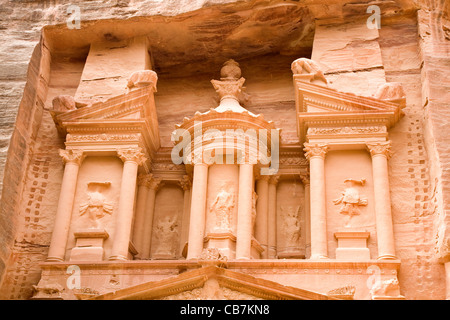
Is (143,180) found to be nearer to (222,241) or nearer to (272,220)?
(222,241)

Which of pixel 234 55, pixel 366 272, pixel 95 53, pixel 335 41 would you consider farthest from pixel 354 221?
pixel 95 53

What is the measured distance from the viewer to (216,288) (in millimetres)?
12273

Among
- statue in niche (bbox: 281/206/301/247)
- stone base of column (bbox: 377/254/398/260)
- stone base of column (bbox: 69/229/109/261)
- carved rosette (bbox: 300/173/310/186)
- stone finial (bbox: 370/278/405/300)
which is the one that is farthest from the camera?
carved rosette (bbox: 300/173/310/186)

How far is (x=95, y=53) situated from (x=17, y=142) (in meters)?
3.61

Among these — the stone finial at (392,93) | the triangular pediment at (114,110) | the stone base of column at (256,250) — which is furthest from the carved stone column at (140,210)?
the stone finial at (392,93)

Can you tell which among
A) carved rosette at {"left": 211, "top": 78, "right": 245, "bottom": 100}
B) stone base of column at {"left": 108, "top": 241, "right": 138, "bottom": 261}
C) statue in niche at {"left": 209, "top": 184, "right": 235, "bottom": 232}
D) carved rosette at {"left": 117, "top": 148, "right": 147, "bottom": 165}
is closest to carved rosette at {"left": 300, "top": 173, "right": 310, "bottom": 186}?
statue in niche at {"left": 209, "top": 184, "right": 235, "bottom": 232}

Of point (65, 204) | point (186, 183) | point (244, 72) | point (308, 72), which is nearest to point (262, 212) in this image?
point (186, 183)

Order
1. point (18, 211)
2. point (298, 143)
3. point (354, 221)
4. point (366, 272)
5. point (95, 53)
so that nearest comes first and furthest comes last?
point (366, 272), point (354, 221), point (18, 211), point (298, 143), point (95, 53)

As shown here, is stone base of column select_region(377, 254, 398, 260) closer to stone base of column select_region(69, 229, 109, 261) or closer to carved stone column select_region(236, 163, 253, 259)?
carved stone column select_region(236, 163, 253, 259)

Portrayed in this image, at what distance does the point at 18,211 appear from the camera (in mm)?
15852

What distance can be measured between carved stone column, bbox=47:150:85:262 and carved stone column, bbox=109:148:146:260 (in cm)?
101

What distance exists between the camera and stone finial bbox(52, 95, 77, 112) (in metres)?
16.9

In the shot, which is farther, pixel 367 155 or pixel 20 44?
pixel 20 44

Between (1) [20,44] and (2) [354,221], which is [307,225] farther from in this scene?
(1) [20,44]
